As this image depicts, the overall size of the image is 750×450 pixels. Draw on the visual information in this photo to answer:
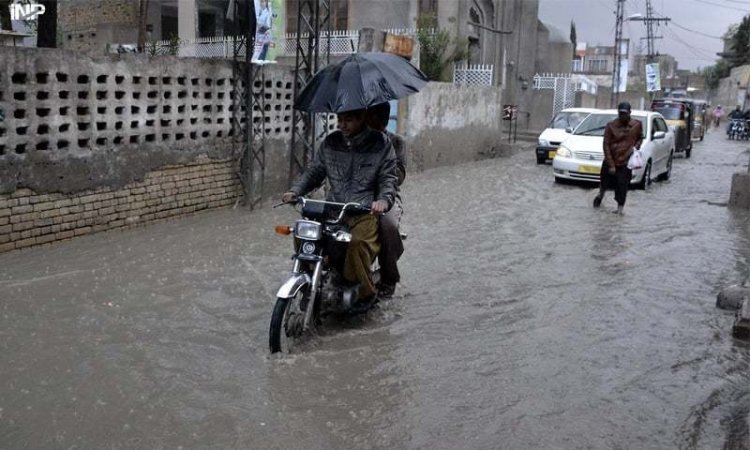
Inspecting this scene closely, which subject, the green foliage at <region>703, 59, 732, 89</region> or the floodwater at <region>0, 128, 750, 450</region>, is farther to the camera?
A: the green foliage at <region>703, 59, 732, 89</region>

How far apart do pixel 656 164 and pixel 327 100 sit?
11.6 m

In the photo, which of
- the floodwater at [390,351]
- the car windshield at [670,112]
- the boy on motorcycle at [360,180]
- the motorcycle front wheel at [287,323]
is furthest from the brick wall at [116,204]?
the car windshield at [670,112]

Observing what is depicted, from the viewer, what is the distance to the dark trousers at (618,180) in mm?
10375

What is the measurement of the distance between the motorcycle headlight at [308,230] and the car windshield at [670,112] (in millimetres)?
20966

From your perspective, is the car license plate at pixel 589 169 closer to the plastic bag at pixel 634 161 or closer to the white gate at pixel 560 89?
the plastic bag at pixel 634 161

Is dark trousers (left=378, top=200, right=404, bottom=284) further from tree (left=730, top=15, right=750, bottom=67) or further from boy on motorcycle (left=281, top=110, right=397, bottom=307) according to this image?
tree (left=730, top=15, right=750, bottom=67)

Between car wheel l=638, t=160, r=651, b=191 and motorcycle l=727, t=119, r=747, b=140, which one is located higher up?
motorcycle l=727, t=119, r=747, b=140

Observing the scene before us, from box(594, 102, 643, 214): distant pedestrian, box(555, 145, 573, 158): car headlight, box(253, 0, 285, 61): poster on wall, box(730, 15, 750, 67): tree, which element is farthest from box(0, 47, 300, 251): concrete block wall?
box(730, 15, 750, 67): tree

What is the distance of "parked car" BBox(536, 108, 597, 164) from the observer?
18047 mm

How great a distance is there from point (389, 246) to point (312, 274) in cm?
76

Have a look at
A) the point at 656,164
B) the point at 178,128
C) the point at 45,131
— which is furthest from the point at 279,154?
the point at 656,164

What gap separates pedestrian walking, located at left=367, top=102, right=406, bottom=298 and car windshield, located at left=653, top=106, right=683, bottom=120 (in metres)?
19.7

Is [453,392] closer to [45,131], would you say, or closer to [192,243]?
[192,243]

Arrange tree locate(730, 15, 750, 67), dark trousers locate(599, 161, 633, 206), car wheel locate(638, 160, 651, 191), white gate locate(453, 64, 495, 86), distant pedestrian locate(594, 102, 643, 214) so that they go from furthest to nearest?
tree locate(730, 15, 750, 67) < white gate locate(453, 64, 495, 86) < car wheel locate(638, 160, 651, 191) < dark trousers locate(599, 161, 633, 206) < distant pedestrian locate(594, 102, 643, 214)
